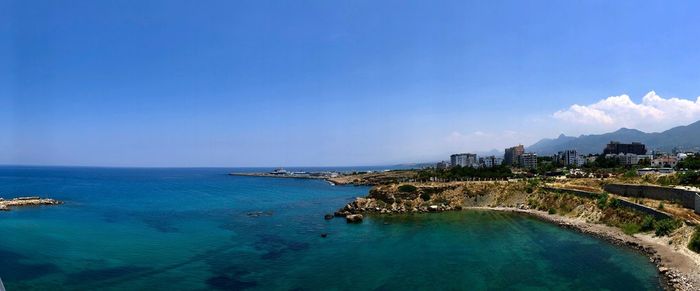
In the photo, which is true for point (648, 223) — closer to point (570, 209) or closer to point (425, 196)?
point (570, 209)

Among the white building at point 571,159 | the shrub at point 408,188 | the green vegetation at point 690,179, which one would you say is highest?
the white building at point 571,159

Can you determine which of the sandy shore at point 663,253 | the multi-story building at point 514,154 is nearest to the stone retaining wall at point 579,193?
the sandy shore at point 663,253

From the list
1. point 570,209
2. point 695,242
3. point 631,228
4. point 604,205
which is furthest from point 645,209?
point 570,209

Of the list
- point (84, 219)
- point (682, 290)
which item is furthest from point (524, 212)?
point (84, 219)

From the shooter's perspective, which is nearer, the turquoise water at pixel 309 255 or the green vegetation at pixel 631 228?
the turquoise water at pixel 309 255

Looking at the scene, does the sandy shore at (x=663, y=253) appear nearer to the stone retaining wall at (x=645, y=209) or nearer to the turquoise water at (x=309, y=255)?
the turquoise water at (x=309, y=255)

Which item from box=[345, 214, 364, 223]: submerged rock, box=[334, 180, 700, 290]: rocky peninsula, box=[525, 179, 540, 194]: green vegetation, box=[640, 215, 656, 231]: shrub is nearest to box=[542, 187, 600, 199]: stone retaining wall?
box=[334, 180, 700, 290]: rocky peninsula
